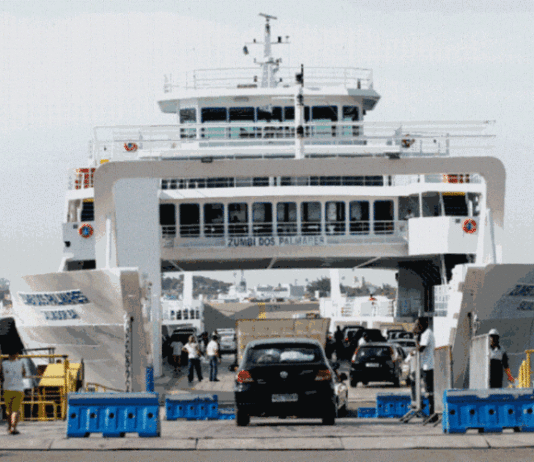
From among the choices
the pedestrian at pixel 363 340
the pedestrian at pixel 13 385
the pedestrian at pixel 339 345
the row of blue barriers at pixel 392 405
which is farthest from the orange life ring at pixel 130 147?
the pedestrian at pixel 13 385

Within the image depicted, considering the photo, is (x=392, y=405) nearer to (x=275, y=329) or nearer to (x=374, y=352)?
(x=374, y=352)

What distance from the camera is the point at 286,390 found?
42.8 feet

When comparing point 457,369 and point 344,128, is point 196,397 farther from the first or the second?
point 344,128

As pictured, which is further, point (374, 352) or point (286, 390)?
point (374, 352)

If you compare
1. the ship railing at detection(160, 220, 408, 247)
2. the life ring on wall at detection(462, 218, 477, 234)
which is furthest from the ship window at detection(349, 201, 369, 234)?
the life ring on wall at detection(462, 218, 477, 234)

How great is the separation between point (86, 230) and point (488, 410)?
18.2 meters

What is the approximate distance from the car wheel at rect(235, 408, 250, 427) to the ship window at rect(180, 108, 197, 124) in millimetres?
19902

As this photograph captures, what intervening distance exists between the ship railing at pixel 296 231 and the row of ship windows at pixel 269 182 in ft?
4.06

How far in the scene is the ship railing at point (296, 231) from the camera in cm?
2902

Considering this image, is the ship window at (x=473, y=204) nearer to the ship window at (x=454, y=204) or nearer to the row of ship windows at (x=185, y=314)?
the ship window at (x=454, y=204)

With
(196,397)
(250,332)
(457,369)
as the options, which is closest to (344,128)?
(250,332)

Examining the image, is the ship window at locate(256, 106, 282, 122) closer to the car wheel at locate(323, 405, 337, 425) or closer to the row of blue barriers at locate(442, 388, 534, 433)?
the car wheel at locate(323, 405, 337, 425)

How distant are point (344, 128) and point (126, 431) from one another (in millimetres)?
21899

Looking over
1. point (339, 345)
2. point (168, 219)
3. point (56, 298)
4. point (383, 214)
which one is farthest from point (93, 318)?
point (339, 345)
